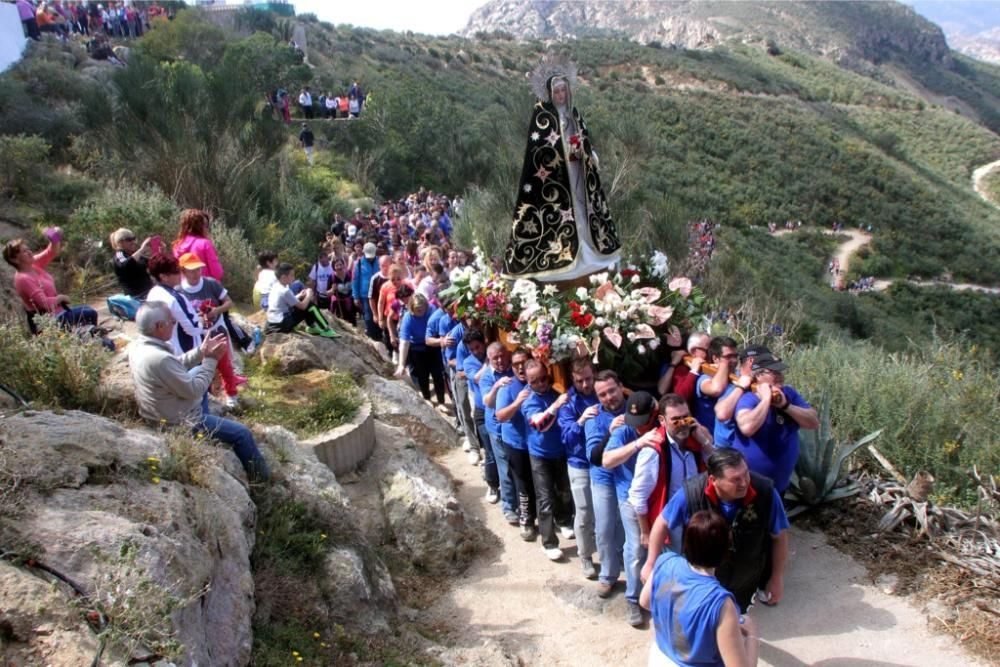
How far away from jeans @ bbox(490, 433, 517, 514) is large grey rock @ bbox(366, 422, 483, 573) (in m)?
0.32

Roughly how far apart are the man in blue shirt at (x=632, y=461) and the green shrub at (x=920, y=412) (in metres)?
2.55

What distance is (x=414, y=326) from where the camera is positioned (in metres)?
8.17

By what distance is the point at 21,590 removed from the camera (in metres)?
2.63

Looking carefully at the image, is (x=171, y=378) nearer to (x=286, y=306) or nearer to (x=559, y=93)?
(x=286, y=306)

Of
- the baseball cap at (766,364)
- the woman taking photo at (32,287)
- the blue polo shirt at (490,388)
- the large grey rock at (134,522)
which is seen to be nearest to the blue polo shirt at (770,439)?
the baseball cap at (766,364)

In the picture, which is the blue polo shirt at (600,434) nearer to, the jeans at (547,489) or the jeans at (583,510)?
the jeans at (583,510)

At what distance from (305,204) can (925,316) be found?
25.3m

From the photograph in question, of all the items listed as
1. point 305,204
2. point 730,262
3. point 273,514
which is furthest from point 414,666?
point 730,262

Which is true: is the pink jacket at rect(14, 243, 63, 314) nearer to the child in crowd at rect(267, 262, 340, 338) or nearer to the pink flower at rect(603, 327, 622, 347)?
the child in crowd at rect(267, 262, 340, 338)

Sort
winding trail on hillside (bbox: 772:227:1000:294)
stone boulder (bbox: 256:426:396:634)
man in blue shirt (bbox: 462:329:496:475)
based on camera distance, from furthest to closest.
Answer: winding trail on hillside (bbox: 772:227:1000:294)
man in blue shirt (bbox: 462:329:496:475)
stone boulder (bbox: 256:426:396:634)

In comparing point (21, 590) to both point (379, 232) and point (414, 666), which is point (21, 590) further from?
point (379, 232)

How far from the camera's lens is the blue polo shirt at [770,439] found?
4523 millimetres

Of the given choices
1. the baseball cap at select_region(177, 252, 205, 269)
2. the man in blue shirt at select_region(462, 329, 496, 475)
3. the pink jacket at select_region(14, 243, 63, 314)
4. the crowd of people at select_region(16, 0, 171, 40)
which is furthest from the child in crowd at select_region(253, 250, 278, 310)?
the crowd of people at select_region(16, 0, 171, 40)

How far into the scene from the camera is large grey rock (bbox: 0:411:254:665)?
2875 millimetres
